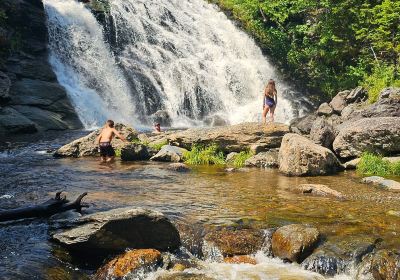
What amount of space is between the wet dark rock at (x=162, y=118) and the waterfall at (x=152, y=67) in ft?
1.72

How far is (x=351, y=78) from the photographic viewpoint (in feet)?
106

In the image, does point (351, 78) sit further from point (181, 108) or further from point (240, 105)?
point (181, 108)

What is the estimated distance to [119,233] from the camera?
7301mm

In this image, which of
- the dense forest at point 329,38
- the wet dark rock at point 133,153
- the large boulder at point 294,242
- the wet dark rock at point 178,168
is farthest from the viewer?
the dense forest at point 329,38

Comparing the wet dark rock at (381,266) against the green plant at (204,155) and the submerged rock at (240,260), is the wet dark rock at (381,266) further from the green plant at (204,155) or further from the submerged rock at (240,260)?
the green plant at (204,155)

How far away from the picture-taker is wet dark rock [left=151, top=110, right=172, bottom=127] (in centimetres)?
2951

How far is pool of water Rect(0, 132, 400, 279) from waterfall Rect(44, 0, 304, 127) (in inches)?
571

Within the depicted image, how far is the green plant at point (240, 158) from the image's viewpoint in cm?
1619

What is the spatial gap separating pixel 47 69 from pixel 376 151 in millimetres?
22313

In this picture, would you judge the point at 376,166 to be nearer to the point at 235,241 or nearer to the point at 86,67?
the point at 235,241

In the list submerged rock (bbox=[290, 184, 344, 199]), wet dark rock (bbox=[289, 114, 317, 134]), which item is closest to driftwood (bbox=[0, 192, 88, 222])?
submerged rock (bbox=[290, 184, 344, 199])

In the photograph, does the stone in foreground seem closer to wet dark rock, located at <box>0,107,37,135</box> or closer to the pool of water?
the pool of water

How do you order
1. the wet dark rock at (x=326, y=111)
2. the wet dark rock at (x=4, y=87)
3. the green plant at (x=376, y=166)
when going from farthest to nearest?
the wet dark rock at (x=326, y=111)
the wet dark rock at (x=4, y=87)
the green plant at (x=376, y=166)

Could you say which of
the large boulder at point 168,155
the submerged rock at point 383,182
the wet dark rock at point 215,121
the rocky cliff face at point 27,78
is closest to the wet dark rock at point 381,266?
the submerged rock at point 383,182
